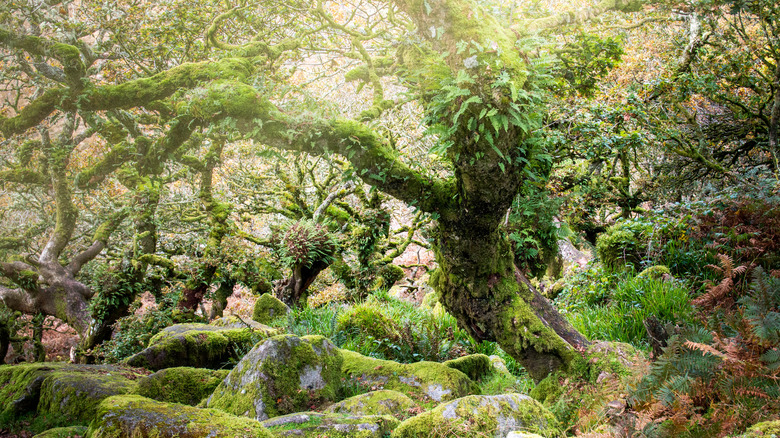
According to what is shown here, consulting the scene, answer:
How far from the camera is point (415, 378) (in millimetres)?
4852

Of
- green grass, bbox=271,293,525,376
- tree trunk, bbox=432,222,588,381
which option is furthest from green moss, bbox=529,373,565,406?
green grass, bbox=271,293,525,376

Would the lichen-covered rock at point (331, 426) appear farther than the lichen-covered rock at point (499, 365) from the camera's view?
No

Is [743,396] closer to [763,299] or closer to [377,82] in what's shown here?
[763,299]

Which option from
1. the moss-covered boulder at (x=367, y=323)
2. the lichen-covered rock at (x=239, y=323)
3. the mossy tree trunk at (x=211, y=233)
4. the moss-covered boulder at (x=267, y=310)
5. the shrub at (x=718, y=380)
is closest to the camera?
the shrub at (x=718, y=380)

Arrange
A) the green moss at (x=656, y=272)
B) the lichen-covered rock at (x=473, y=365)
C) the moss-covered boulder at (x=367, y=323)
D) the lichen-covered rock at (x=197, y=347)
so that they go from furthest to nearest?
the moss-covered boulder at (x=367, y=323) → the green moss at (x=656, y=272) → the lichen-covered rock at (x=197, y=347) → the lichen-covered rock at (x=473, y=365)

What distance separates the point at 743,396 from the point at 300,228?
22.4ft

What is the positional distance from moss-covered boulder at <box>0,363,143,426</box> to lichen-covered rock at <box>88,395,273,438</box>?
1.77 m

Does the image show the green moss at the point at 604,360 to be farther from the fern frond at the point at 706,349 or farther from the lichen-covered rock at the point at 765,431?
the lichen-covered rock at the point at 765,431

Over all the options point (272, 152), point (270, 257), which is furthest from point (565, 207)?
point (270, 257)

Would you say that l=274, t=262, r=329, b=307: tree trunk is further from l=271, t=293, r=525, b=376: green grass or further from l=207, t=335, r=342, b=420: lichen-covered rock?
l=207, t=335, r=342, b=420: lichen-covered rock

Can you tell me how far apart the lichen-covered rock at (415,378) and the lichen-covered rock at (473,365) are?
34cm

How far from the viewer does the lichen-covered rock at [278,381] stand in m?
4.18

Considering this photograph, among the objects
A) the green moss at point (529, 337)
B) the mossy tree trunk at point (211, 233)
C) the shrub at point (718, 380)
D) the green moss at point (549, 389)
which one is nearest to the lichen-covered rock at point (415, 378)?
the green moss at point (529, 337)

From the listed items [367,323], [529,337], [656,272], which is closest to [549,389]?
[529,337]
